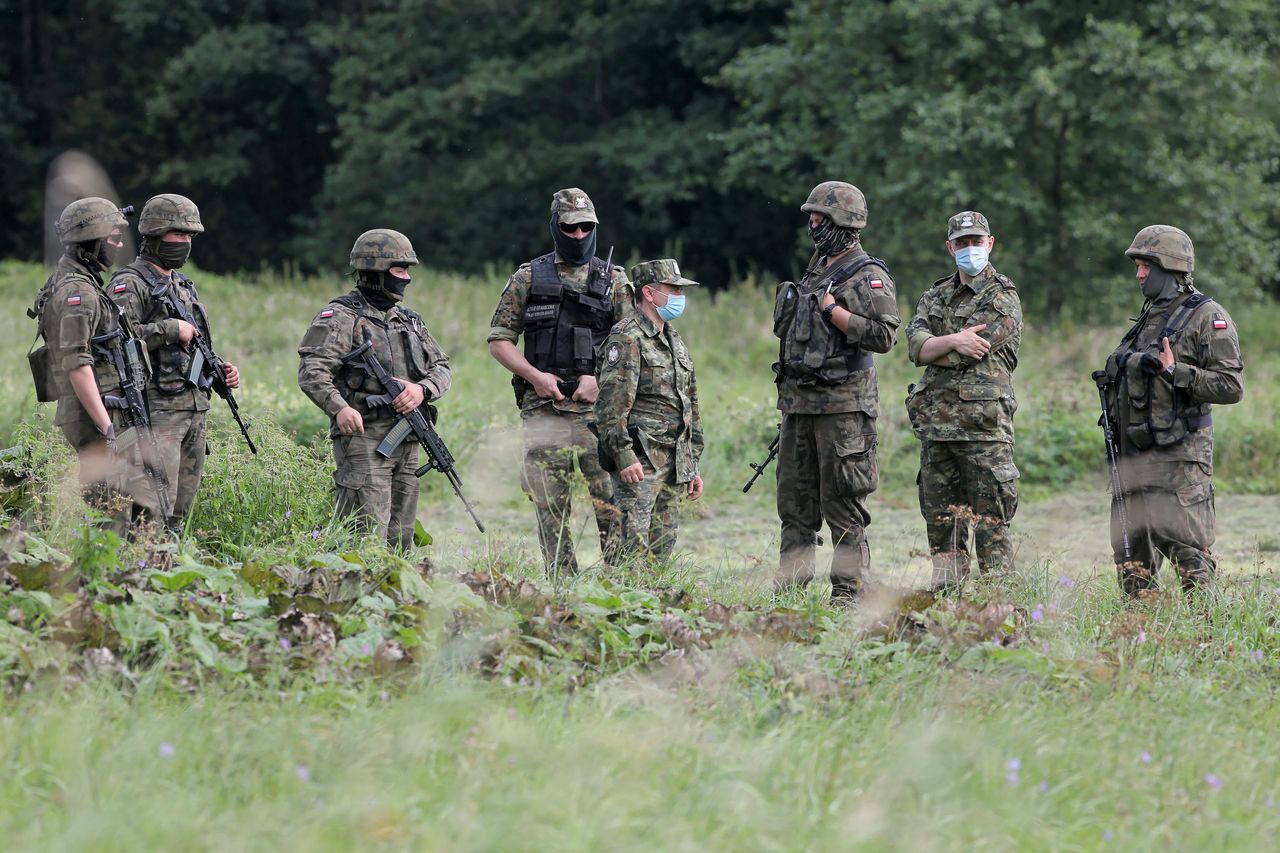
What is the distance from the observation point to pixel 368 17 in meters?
31.7

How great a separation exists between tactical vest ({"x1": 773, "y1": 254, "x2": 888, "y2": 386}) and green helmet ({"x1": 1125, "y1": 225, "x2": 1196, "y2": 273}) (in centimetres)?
124

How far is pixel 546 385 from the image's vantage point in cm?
751

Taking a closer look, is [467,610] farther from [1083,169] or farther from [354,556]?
[1083,169]

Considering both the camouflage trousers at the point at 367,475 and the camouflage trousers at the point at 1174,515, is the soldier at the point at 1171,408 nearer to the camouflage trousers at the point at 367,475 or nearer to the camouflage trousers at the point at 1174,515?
the camouflage trousers at the point at 1174,515

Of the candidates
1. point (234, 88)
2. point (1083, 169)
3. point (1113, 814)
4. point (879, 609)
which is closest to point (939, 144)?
point (1083, 169)

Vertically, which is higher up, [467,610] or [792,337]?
[792,337]

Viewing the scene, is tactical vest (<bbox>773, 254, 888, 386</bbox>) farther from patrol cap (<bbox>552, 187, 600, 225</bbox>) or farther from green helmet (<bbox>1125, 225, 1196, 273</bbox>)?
green helmet (<bbox>1125, 225, 1196, 273</bbox>)

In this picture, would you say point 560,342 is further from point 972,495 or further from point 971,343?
point 972,495

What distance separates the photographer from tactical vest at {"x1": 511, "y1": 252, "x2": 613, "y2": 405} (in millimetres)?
7602

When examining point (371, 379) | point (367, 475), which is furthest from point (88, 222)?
point (367, 475)

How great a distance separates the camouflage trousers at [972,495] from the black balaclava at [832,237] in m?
1.07

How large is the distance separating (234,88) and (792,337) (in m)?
30.0

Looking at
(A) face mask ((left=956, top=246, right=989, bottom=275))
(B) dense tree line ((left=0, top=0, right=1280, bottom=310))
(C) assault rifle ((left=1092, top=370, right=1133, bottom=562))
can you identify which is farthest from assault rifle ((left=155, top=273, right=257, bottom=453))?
(B) dense tree line ((left=0, top=0, right=1280, bottom=310))

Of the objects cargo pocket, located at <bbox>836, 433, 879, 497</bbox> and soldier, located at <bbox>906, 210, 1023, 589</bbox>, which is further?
soldier, located at <bbox>906, 210, 1023, 589</bbox>
